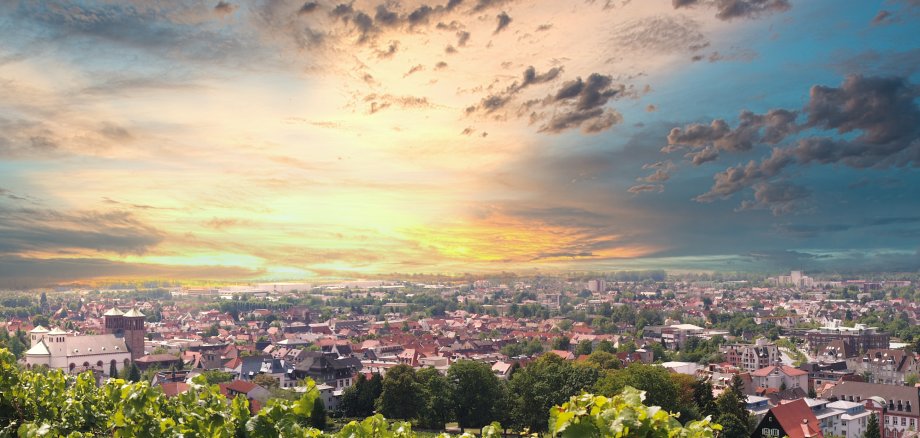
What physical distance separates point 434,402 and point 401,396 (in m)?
2.62

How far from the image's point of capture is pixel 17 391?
25.6 ft

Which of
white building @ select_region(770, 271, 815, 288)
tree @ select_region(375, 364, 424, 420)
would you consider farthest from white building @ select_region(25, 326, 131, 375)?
white building @ select_region(770, 271, 815, 288)

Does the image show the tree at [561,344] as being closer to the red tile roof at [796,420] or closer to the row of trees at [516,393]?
the row of trees at [516,393]

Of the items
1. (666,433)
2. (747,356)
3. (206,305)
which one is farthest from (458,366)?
(206,305)

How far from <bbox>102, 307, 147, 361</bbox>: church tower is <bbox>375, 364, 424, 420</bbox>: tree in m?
35.6

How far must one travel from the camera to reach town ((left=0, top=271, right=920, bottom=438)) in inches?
1310

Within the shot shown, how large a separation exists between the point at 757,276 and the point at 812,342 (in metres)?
103

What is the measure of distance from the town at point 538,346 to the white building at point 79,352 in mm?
123

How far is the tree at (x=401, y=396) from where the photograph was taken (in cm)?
3509

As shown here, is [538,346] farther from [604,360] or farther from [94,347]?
[94,347]

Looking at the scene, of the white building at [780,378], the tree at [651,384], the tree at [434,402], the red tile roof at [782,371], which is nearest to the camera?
the tree at [651,384]

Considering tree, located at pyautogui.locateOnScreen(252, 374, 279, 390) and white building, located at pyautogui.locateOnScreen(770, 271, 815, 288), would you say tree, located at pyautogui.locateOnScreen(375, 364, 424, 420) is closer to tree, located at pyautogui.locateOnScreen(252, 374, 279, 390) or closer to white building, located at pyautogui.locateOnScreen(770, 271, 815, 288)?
tree, located at pyautogui.locateOnScreen(252, 374, 279, 390)

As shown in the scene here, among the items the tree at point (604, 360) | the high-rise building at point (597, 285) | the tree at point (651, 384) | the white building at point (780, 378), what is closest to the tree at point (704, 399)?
the tree at point (651, 384)

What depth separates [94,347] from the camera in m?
57.4
